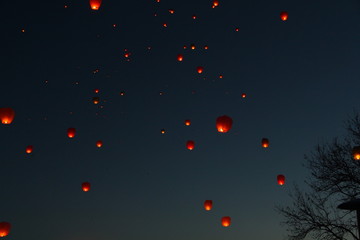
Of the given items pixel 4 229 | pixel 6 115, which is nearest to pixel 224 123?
pixel 6 115

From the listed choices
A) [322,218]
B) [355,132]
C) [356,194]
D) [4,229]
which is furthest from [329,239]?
[4,229]

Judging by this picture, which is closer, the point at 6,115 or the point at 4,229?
the point at 6,115

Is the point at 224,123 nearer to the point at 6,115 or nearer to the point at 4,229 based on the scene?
the point at 6,115

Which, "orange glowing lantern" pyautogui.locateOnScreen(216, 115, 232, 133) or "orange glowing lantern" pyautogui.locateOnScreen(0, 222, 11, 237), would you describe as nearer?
"orange glowing lantern" pyautogui.locateOnScreen(216, 115, 232, 133)

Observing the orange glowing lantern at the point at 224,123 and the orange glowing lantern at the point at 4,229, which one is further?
the orange glowing lantern at the point at 4,229

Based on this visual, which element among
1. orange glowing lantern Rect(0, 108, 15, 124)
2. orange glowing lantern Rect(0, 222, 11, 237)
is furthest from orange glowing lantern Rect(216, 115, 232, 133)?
orange glowing lantern Rect(0, 222, 11, 237)

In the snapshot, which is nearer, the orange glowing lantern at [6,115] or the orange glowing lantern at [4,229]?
the orange glowing lantern at [6,115]

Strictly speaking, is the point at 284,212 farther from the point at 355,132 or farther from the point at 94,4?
the point at 94,4

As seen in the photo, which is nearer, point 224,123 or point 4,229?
point 224,123

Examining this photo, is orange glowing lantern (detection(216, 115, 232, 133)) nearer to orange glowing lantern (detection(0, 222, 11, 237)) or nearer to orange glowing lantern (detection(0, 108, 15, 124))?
orange glowing lantern (detection(0, 108, 15, 124))

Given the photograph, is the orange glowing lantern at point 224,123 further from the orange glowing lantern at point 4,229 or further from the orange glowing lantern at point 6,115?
the orange glowing lantern at point 4,229

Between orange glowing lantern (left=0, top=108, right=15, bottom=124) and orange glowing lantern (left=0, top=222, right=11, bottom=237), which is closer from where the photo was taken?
orange glowing lantern (left=0, top=108, right=15, bottom=124)

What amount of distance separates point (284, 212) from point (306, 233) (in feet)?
2.85

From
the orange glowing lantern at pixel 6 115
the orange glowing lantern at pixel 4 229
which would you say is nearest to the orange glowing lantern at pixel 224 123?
the orange glowing lantern at pixel 6 115
